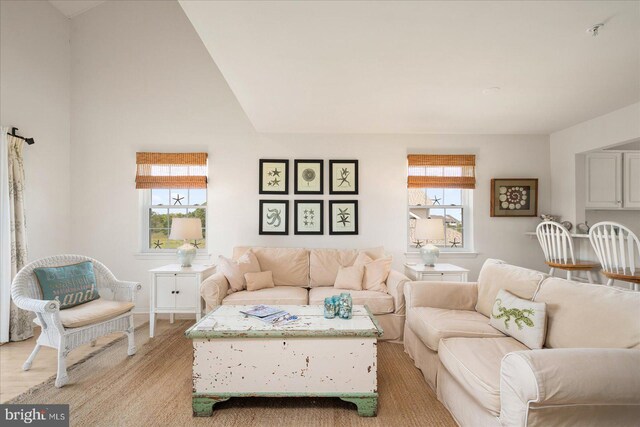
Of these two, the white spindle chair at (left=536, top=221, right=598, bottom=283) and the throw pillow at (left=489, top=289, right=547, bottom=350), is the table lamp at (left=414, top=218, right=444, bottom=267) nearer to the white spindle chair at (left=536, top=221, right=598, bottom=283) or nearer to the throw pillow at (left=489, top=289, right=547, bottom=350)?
the white spindle chair at (left=536, top=221, right=598, bottom=283)

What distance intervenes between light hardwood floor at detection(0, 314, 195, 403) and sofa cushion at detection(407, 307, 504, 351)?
265cm

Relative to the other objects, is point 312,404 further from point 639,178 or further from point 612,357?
point 639,178

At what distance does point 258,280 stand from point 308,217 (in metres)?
1.07

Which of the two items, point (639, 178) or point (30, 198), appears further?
point (639, 178)

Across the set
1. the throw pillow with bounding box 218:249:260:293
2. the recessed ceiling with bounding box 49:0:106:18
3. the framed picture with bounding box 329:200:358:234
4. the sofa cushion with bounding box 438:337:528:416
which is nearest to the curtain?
the recessed ceiling with bounding box 49:0:106:18

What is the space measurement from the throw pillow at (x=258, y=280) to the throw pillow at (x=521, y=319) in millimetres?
2122

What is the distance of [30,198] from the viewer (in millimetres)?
3436

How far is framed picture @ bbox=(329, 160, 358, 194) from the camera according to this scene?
3.98 m

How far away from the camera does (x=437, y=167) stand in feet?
13.3

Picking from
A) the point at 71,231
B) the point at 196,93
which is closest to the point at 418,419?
the point at 196,93

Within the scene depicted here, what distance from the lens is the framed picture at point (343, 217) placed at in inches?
157

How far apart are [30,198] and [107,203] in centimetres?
71

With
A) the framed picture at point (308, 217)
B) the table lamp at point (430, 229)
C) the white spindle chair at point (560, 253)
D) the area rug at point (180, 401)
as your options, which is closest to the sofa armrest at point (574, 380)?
the area rug at point (180, 401)

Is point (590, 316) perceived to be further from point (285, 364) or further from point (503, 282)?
point (285, 364)
